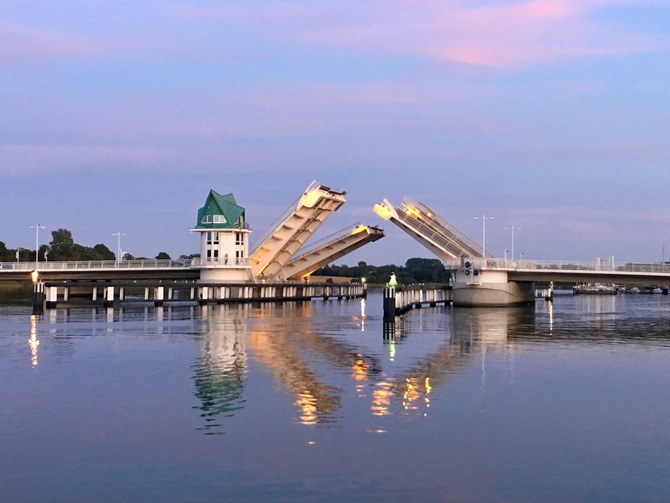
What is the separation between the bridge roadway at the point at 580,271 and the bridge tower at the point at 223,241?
16.0m

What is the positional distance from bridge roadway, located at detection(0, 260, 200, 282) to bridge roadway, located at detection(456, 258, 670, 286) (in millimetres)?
21318

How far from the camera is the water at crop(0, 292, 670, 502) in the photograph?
39.0 feet

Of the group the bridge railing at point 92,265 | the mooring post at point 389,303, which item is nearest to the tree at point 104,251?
the bridge railing at point 92,265

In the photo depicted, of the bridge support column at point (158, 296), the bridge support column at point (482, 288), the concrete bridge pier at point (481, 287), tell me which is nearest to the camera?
the bridge support column at point (158, 296)

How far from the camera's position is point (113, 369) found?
2305 centimetres

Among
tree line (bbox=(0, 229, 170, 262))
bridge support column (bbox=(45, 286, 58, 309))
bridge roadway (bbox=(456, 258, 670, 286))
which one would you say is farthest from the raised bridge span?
tree line (bbox=(0, 229, 170, 262))

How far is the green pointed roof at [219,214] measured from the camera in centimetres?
6638

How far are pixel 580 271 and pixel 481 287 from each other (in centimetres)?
697

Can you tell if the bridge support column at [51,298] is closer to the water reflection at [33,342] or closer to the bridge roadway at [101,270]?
the bridge roadway at [101,270]

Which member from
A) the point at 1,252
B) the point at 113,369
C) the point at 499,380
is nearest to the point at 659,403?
the point at 499,380

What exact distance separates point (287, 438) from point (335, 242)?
54.0m

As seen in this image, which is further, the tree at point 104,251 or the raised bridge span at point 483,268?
the tree at point 104,251

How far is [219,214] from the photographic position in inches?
2628

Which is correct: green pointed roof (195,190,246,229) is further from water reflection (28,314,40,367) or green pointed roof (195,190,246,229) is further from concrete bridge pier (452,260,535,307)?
water reflection (28,314,40,367)
